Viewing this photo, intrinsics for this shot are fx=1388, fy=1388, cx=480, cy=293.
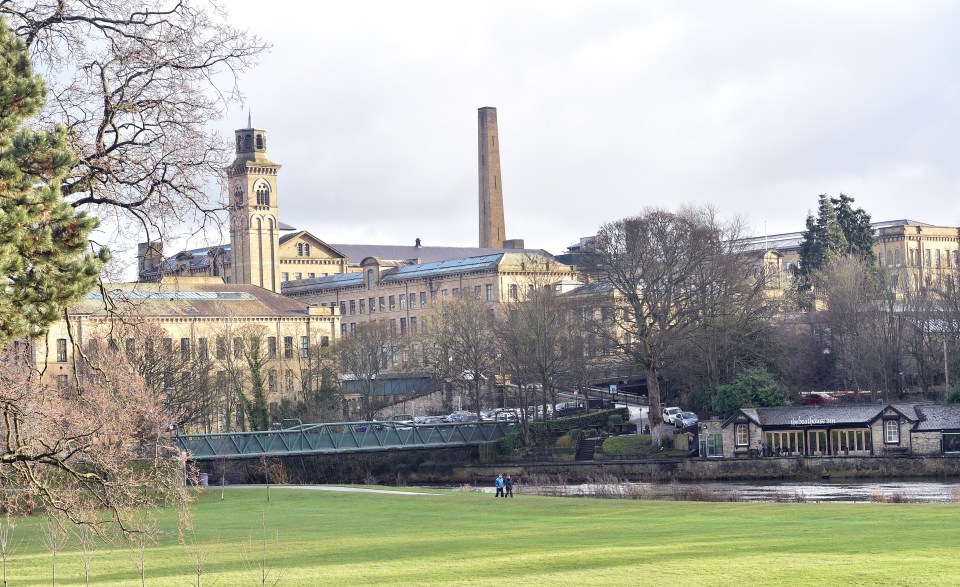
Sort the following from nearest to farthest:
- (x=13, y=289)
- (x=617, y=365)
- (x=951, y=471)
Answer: (x=13, y=289)
(x=951, y=471)
(x=617, y=365)

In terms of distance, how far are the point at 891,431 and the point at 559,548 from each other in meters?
42.9

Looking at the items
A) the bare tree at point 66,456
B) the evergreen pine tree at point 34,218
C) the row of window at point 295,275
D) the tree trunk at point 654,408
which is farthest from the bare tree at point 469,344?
the evergreen pine tree at point 34,218

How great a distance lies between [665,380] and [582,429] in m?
10.6

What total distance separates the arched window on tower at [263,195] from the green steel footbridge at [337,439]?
57009 millimetres

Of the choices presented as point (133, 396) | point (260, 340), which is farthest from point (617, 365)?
point (133, 396)

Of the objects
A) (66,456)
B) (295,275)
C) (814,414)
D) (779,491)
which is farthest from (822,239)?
(66,456)

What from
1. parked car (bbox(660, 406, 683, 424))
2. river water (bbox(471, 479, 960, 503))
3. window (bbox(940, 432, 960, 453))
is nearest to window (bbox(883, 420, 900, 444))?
window (bbox(940, 432, 960, 453))

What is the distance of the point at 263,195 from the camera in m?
135

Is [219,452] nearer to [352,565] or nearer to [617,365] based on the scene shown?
[617,365]

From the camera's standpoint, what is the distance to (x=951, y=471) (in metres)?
65.2

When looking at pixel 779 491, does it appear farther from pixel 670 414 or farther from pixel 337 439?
pixel 337 439

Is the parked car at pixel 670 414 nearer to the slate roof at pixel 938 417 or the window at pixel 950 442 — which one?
the slate roof at pixel 938 417

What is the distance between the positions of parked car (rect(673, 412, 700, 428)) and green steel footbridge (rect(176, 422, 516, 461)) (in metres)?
9.91

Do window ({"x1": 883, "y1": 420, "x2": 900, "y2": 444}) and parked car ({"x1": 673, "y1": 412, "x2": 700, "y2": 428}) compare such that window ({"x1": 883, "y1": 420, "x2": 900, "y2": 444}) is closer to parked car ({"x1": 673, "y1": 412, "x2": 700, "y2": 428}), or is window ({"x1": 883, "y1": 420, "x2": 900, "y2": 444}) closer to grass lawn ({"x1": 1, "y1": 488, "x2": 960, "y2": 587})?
parked car ({"x1": 673, "y1": 412, "x2": 700, "y2": 428})
